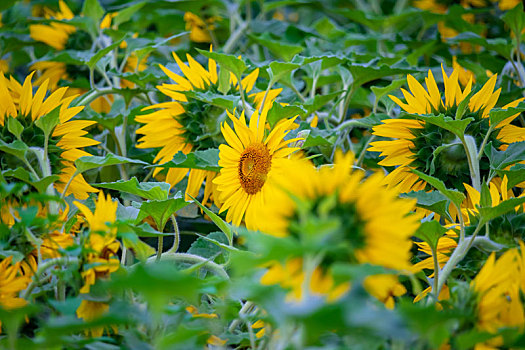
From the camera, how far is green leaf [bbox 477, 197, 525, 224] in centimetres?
65

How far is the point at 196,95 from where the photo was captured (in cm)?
90

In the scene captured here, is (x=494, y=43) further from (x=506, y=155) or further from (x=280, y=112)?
(x=280, y=112)

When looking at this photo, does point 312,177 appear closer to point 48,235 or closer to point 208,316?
point 208,316

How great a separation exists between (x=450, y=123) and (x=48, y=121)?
0.49 meters

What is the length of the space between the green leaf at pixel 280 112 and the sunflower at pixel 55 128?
0.24 metres

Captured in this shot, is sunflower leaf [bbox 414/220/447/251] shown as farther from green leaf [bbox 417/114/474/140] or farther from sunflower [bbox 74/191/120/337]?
sunflower [bbox 74/191/120/337]

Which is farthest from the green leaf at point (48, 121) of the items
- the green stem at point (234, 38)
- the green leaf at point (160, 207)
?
the green stem at point (234, 38)

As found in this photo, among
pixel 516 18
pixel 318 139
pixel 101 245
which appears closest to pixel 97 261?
pixel 101 245

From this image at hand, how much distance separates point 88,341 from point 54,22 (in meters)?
0.92

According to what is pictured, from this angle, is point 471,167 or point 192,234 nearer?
point 471,167

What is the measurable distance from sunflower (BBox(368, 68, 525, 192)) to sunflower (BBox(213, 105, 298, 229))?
0.15m

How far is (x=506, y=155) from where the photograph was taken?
83 centimetres

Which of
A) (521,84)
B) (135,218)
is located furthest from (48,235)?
(521,84)

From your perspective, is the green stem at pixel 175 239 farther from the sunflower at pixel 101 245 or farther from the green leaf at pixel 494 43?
the green leaf at pixel 494 43
